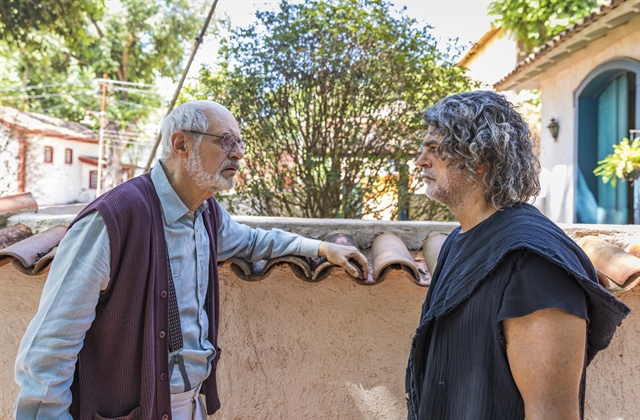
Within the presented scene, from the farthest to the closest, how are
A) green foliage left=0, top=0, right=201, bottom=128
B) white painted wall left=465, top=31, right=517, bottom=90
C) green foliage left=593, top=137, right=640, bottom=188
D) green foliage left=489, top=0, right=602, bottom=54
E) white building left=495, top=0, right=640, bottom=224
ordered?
green foliage left=0, top=0, right=201, bottom=128
white painted wall left=465, top=31, right=517, bottom=90
green foliage left=489, top=0, right=602, bottom=54
white building left=495, top=0, right=640, bottom=224
green foliage left=593, top=137, right=640, bottom=188

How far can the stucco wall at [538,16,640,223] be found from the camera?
7.48 meters

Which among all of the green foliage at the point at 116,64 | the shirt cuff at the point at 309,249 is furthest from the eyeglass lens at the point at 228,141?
the green foliage at the point at 116,64

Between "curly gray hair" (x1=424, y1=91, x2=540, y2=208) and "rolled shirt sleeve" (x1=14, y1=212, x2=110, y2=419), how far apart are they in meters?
1.12

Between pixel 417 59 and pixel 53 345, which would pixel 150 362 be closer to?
pixel 53 345

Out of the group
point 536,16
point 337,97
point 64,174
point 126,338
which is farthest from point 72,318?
point 64,174

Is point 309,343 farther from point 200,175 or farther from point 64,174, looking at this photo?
point 64,174

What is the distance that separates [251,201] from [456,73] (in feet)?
9.19

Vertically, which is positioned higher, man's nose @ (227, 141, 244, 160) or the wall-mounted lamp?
Result: the wall-mounted lamp

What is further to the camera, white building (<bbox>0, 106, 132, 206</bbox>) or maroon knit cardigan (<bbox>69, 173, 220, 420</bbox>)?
white building (<bbox>0, 106, 132, 206</bbox>)

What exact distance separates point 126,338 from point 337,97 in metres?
4.62

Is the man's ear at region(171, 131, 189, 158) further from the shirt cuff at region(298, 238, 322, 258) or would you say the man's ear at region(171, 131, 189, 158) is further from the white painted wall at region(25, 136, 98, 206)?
the white painted wall at region(25, 136, 98, 206)

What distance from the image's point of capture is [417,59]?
6.07 meters

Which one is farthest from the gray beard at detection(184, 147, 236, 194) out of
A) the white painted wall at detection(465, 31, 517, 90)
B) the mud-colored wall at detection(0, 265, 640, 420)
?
the white painted wall at detection(465, 31, 517, 90)

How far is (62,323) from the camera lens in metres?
1.61
